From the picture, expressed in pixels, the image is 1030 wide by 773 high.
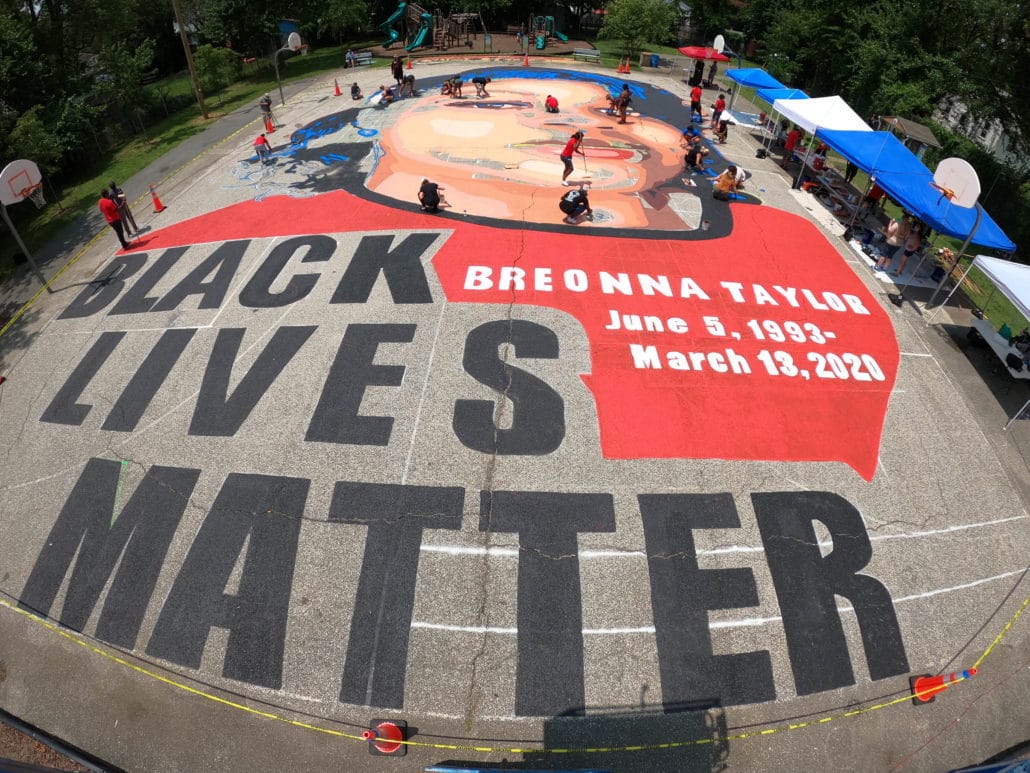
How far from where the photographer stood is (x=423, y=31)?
42.5 meters

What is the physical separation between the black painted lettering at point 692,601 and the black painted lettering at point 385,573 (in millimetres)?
4082

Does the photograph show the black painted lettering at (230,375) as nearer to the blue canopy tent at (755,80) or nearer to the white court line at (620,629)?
the white court line at (620,629)

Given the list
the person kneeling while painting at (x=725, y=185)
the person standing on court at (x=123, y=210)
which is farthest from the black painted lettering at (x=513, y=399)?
the person standing on court at (x=123, y=210)

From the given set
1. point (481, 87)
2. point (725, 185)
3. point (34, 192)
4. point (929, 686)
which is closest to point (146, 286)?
point (34, 192)

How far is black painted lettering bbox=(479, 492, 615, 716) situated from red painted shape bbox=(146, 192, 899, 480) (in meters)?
1.87

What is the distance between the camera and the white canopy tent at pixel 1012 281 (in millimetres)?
12285

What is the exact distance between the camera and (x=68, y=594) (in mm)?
9891

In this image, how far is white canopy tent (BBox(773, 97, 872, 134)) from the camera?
21125mm

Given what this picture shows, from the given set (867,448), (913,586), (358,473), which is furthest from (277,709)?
(867,448)

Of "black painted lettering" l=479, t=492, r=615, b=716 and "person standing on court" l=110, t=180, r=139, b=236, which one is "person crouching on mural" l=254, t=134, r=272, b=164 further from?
"black painted lettering" l=479, t=492, r=615, b=716

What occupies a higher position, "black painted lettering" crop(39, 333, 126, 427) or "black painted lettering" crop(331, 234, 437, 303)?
"black painted lettering" crop(331, 234, 437, 303)

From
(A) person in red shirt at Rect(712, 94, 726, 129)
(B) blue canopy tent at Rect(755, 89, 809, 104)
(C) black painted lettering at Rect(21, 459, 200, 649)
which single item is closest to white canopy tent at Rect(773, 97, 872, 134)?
(B) blue canopy tent at Rect(755, 89, 809, 104)

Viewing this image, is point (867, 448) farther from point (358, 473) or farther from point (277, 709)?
point (277, 709)

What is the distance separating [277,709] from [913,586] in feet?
38.7
